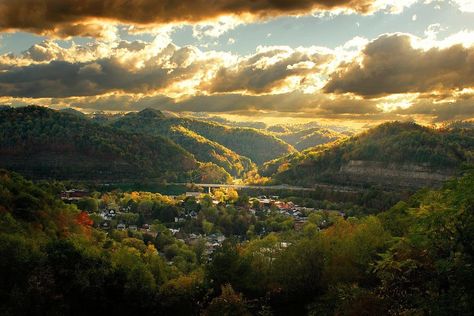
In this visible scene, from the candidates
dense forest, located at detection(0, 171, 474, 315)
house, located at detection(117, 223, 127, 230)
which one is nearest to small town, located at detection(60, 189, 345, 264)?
house, located at detection(117, 223, 127, 230)

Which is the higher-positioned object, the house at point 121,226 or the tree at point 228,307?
the tree at point 228,307

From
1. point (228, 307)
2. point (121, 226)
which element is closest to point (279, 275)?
point (228, 307)

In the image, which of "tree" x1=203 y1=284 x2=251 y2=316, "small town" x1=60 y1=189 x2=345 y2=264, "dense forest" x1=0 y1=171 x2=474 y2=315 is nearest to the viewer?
"dense forest" x1=0 y1=171 x2=474 y2=315

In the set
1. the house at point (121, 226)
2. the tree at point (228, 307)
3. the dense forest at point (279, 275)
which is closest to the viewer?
the dense forest at point (279, 275)

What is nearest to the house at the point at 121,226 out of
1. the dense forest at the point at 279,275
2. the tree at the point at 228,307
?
the dense forest at the point at 279,275

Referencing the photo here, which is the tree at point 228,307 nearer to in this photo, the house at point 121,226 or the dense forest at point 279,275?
the dense forest at point 279,275

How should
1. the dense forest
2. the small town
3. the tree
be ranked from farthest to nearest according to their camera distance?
the small town
the tree
the dense forest

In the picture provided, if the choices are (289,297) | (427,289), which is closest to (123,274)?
(289,297)

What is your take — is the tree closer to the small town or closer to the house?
the small town
